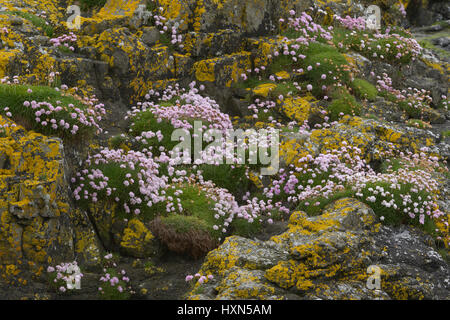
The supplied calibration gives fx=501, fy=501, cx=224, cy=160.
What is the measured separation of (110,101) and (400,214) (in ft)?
27.3

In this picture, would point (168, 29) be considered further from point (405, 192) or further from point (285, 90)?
point (405, 192)

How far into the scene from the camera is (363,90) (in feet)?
55.4

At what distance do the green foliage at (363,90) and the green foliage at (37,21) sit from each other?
Answer: 9759 mm

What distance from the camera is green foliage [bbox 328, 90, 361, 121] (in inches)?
608

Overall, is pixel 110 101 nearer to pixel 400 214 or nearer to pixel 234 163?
pixel 234 163

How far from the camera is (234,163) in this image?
1291 centimetres

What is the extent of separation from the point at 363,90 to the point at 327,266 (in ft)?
32.4

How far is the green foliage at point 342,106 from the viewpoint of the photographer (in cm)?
1544

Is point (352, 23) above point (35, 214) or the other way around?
above

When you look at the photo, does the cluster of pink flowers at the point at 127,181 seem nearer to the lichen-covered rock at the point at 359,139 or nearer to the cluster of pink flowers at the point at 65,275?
the cluster of pink flowers at the point at 65,275

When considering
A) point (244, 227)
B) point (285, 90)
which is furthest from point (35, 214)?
point (285, 90)

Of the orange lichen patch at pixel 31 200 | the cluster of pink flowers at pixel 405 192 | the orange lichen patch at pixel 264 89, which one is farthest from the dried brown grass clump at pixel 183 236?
the orange lichen patch at pixel 264 89

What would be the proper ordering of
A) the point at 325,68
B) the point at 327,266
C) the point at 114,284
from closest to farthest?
the point at 327,266 < the point at 114,284 < the point at 325,68

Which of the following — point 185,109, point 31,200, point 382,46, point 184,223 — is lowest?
point 184,223
